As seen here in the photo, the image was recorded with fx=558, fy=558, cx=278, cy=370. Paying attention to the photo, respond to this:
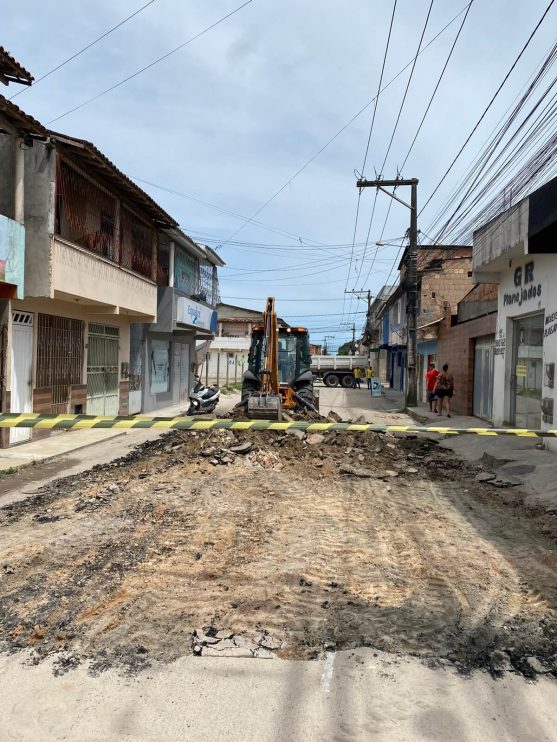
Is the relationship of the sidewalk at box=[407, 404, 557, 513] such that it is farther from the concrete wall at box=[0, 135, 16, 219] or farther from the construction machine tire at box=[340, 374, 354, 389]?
the construction machine tire at box=[340, 374, 354, 389]

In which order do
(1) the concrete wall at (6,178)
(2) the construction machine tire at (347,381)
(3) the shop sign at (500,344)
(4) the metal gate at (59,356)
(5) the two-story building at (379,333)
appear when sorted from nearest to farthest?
1. (1) the concrete wall at (6,178)
2. (4) the metal gate at (59,356)
3. (3) the shop sign at (500,344)
4. (2) the construction machine tire at (347,381)
5. (5) the two-story building at (379,333)

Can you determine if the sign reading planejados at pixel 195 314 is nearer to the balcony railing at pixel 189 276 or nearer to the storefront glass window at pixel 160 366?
the balcony railing at pixel 189 276

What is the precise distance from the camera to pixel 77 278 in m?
12.4

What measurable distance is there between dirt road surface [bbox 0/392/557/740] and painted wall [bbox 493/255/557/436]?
13.3 ft

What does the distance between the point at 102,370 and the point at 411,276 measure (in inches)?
486

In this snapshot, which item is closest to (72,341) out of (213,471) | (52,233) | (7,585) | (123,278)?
(123,278)

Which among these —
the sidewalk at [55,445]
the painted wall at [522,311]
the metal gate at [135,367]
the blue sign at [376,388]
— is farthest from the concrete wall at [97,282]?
the blue sign at [376,388]

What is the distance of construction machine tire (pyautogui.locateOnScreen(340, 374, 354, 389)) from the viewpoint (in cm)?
4131

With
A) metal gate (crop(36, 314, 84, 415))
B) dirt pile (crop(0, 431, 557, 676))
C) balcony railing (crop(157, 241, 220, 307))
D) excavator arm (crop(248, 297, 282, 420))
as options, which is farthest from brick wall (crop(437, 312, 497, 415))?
metal gate (crop(36, 314, 84, 415))

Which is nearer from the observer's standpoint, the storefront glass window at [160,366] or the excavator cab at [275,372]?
the excavator cab at [275,372]

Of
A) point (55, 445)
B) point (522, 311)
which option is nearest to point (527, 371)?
point (522, 311)

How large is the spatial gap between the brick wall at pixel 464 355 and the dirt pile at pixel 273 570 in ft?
27.6

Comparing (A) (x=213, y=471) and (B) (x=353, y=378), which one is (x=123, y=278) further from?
(B) (x=353, y=378)

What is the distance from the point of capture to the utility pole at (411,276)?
22.1 metres
